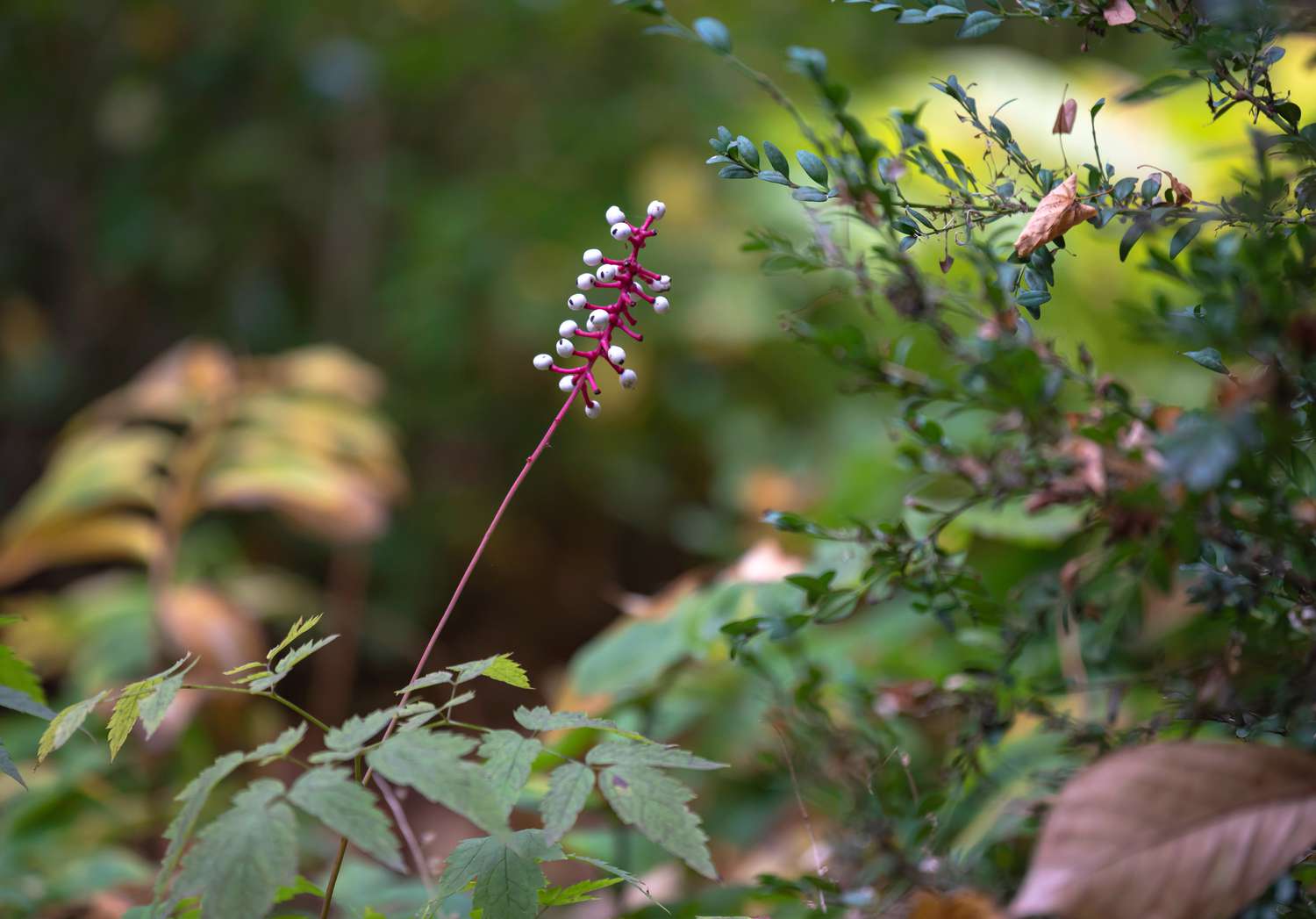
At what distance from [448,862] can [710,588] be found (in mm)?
538

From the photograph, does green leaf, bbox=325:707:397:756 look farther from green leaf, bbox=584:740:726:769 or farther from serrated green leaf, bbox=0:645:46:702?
serrated green leaf, bbox=0:645:46:702

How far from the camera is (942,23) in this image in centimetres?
344

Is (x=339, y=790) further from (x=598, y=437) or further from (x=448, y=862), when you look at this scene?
(x=598, y=437)

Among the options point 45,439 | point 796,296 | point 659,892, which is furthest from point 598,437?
point 659,892

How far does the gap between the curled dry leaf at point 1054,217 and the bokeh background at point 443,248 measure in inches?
75.3

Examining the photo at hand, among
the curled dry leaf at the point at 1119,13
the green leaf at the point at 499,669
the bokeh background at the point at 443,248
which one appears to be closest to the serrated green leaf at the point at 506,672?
the green leaf at the point at 499,669

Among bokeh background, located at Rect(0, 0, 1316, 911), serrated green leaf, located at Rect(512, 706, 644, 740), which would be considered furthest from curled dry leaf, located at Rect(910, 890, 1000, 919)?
bokeh background, located at Rect(0, 0, 1316, 911)

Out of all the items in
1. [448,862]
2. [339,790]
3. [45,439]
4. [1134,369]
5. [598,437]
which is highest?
[339,790]

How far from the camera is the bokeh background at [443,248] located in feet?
8.51

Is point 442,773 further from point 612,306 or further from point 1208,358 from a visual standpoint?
point 1208,358

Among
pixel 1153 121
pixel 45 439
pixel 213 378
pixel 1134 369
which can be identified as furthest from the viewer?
pixel 45 439

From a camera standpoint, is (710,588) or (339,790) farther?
(710,588)

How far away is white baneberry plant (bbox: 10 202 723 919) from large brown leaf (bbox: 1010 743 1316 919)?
0.49ft

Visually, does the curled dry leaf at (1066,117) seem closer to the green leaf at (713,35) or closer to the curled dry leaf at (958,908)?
the green leaf at (713,35)
